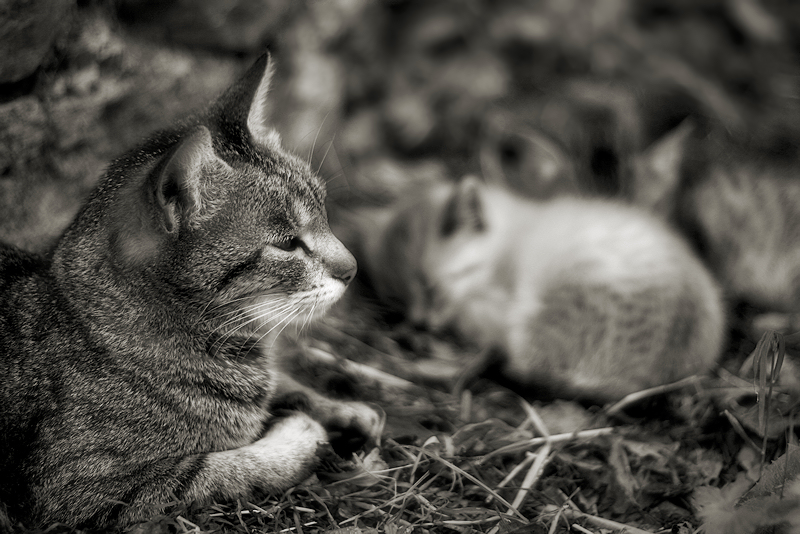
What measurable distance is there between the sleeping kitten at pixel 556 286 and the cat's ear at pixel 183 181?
1892 mm

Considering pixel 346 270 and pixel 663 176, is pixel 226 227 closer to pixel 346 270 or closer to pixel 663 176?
pixel 346 270

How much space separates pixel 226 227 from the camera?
2018mm

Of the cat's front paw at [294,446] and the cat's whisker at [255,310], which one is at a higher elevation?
the cat's whisker at [255,310]

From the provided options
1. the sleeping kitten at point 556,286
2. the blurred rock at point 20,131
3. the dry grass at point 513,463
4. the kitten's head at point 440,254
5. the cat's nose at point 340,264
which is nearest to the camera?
the dry grass at point 513,463

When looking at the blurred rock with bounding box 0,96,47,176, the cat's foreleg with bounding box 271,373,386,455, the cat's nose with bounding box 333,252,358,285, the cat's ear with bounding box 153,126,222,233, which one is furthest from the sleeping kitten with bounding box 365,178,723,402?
the blurred rock with bounding box 0,96,47,176

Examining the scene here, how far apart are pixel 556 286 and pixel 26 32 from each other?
2.66m

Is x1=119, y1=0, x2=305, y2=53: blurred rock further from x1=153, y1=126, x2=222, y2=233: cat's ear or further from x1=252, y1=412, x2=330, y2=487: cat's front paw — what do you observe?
x1=252, y1=412, x2=330, y2=487: cat's front paw

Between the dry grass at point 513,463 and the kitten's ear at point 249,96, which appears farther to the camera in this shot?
the kitten's ear at point 249,96

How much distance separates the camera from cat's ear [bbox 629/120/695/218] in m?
4.30

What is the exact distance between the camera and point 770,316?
12.7 ft

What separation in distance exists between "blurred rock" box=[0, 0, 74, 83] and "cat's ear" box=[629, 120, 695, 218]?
357 cm

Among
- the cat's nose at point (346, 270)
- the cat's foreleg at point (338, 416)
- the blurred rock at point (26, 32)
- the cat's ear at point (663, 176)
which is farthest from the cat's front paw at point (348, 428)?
the cat's ear at point (663, 176)

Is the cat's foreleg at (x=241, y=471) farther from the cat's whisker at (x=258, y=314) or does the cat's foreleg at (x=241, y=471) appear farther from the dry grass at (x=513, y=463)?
the cat's whisker at (x=258, y=314)

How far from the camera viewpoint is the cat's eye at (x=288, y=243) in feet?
6.95
